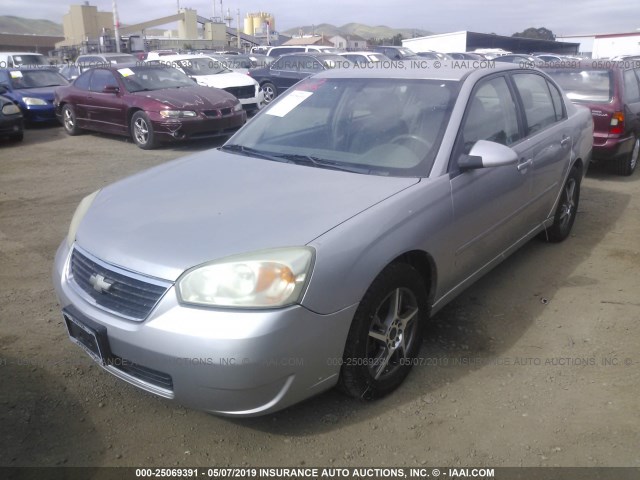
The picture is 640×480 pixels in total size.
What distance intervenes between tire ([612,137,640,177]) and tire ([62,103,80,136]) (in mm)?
10192

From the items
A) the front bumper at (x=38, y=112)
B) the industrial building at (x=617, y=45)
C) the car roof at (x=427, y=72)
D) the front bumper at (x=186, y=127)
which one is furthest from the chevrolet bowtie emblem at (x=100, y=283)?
the industrial building at (x=617, y=45)

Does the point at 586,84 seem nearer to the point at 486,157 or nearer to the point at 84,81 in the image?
the point at 486,157

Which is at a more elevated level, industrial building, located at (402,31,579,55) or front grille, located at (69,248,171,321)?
industrial building, located at (402,31,579,55)

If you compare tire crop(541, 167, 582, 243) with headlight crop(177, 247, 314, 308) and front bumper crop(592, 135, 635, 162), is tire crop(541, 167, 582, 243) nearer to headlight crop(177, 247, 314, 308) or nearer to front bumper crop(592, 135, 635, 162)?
front bumper crop(592, 135, 635, 162)

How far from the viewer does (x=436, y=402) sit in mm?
2818

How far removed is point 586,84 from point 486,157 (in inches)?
227

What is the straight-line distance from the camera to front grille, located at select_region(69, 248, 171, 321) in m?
2.27

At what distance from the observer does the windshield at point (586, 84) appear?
7.48 m

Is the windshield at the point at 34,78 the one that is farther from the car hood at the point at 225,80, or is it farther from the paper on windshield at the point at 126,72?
the paper on windshield at the point at 126,72

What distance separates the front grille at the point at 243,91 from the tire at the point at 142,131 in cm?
365

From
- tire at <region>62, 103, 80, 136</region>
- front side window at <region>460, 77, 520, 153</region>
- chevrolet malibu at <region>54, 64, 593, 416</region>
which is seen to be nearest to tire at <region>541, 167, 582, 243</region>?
chevrolet malibu at <region>54, 64, 593, 416</region>

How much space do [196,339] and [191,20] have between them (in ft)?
289

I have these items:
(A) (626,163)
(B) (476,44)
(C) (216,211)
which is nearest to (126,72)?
(A) (626,163)

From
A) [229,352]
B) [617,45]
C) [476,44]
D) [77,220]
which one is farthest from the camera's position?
[476,44]
